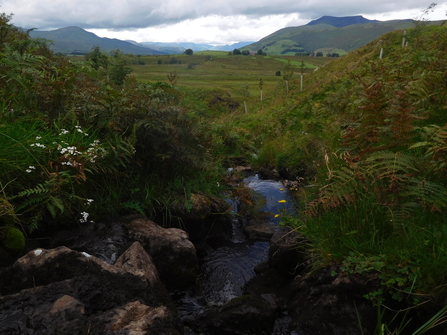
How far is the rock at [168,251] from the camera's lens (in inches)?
189

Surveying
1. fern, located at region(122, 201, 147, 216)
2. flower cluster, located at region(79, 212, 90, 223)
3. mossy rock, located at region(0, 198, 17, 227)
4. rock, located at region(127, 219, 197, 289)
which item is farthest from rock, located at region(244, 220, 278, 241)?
mossy rock, located at region(0, 198, 17, 227)

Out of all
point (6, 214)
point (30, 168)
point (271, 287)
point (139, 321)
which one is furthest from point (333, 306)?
point (30, 168)

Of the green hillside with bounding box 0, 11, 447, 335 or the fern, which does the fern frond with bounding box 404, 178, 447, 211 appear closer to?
the green hillside with bounding box 0, 11, 447, 335

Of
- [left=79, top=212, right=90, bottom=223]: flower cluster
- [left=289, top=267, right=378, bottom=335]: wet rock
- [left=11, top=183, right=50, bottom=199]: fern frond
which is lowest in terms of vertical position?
[left=289, top=267, right=378, bottom=335]: wet rock

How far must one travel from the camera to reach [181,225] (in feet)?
20.2

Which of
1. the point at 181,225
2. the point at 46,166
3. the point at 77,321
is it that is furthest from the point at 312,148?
the point at 77,321

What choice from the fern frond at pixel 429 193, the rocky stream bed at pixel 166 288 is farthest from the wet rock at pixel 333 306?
the fern frond at pixel 429 193

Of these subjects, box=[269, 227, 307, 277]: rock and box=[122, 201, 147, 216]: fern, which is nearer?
box=[269, 227, 307, 277]: rock

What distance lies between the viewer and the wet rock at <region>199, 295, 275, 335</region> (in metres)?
4.03

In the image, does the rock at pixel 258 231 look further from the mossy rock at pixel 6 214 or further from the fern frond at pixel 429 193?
the mossy rock at pixel 6 214

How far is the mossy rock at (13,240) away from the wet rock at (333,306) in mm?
3570

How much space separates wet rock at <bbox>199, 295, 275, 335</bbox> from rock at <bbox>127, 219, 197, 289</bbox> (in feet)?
3.12

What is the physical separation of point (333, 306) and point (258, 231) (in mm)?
3424

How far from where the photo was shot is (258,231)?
7.18 m
